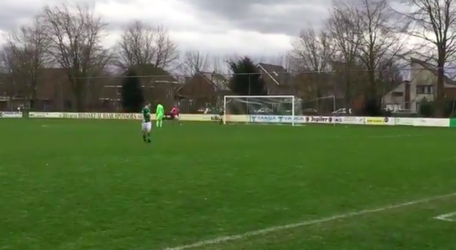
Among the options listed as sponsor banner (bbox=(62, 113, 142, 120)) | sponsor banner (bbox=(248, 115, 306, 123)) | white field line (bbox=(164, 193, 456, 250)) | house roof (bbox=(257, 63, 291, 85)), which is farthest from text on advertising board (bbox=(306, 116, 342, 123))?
white field line (bbox=(164, 193, 456, 250))

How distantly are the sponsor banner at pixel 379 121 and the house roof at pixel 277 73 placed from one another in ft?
68.7

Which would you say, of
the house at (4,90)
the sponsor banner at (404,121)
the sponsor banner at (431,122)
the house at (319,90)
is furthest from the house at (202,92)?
the house at (4,90)

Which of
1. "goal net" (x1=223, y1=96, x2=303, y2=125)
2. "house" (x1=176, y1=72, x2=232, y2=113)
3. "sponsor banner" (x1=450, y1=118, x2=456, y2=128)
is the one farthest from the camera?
"house" (x1=176, y1=72, x2=232, y2=113)

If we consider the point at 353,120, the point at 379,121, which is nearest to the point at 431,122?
the point at 379,121

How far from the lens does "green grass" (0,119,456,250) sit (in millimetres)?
7113

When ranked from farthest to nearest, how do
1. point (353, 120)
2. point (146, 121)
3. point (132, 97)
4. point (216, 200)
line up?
1. point (132, 97)
2. point (353, 120)
3. point (146, 121)
4. point (216, 200)

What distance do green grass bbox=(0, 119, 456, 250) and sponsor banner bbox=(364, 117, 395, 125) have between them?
3123 centimetres

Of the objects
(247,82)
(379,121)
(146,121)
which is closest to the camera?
(146,121)

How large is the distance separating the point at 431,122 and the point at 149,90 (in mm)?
39749

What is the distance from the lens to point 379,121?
49750mm

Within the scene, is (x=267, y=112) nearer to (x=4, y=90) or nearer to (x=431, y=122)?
(x=431, y=122)

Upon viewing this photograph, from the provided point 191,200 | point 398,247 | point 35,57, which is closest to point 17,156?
point 191,200

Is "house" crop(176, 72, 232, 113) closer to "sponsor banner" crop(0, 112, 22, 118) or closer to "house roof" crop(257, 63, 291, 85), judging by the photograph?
"house roof" crop(257, 63, 291, 85)

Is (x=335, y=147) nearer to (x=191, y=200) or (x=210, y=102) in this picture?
(x=191, y=200)
